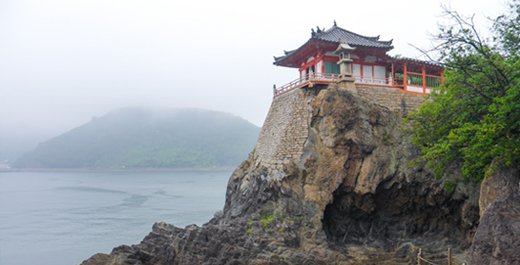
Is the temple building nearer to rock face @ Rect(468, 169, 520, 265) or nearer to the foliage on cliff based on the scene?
the foliage on cliff

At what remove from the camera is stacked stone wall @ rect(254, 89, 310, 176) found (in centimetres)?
2291

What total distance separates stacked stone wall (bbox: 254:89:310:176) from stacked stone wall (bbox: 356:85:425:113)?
4.36 metres

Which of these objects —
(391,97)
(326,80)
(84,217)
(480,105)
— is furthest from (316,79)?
(84,217)

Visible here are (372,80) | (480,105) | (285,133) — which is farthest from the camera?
(372,80)

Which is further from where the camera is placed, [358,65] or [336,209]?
[358,65]

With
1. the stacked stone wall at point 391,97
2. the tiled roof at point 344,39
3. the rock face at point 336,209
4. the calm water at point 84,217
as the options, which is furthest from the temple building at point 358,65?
the calm water at point 84,217

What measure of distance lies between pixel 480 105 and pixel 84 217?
6143cm

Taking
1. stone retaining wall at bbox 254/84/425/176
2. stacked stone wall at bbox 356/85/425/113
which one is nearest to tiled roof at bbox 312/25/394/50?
stacked stone wall at bbox 356/85/425/113

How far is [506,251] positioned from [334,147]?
475 inches

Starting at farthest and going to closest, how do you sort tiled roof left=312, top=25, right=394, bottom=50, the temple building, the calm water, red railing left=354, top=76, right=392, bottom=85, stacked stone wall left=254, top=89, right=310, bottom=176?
the calm water < red railing left=354, top=76, right=392, bottom=85 < tiled roof left=312, top=25, right=394, bottom=50 < the temple building < stacked stone wall left=254, top=89, right=310, bottom=176

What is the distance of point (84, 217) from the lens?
190ft

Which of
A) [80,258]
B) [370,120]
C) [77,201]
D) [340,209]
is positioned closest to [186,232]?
[340,209]

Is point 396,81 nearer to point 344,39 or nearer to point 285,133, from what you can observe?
point 344,39

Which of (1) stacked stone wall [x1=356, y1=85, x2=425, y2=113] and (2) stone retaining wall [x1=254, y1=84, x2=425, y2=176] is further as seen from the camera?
(1) stacked stone wall [x1=356, y1=85, x2=425, y2=113]
